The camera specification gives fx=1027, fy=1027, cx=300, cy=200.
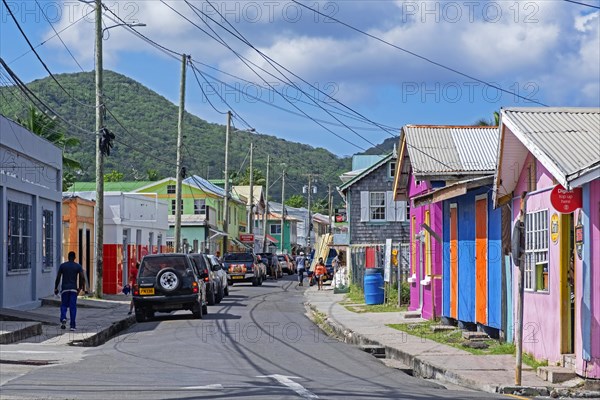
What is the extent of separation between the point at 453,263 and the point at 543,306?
25.9 ft

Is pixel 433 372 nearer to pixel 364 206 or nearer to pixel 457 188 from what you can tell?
pixel 457 188

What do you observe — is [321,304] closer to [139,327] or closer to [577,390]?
[139,327]

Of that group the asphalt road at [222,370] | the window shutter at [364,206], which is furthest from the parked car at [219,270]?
the window shutter at [364,206]

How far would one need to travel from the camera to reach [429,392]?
1303cm

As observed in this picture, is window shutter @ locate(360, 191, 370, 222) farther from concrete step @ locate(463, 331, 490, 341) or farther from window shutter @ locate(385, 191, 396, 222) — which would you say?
concrete step @ locate(463, 331, 490, 341)

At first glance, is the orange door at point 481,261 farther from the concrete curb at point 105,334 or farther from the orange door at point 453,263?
the concrete curb at point 105,334

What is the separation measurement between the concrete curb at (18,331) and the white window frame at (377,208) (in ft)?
111

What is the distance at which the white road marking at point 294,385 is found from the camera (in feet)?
39.5

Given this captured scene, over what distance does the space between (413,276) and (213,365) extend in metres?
15.4

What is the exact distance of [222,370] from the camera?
1536cm

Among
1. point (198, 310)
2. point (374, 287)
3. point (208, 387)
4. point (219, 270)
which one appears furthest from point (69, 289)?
point (219, 270)

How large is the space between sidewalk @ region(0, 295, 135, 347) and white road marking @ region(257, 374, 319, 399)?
720 centimetres

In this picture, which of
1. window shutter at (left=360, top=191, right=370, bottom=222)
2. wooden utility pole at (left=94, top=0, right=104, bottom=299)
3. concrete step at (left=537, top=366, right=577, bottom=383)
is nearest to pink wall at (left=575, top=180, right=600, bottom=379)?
concrete step at (left=537, top=366, right=577, bottom=383)

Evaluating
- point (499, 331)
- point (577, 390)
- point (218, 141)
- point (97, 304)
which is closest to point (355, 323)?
point (499, 331)
